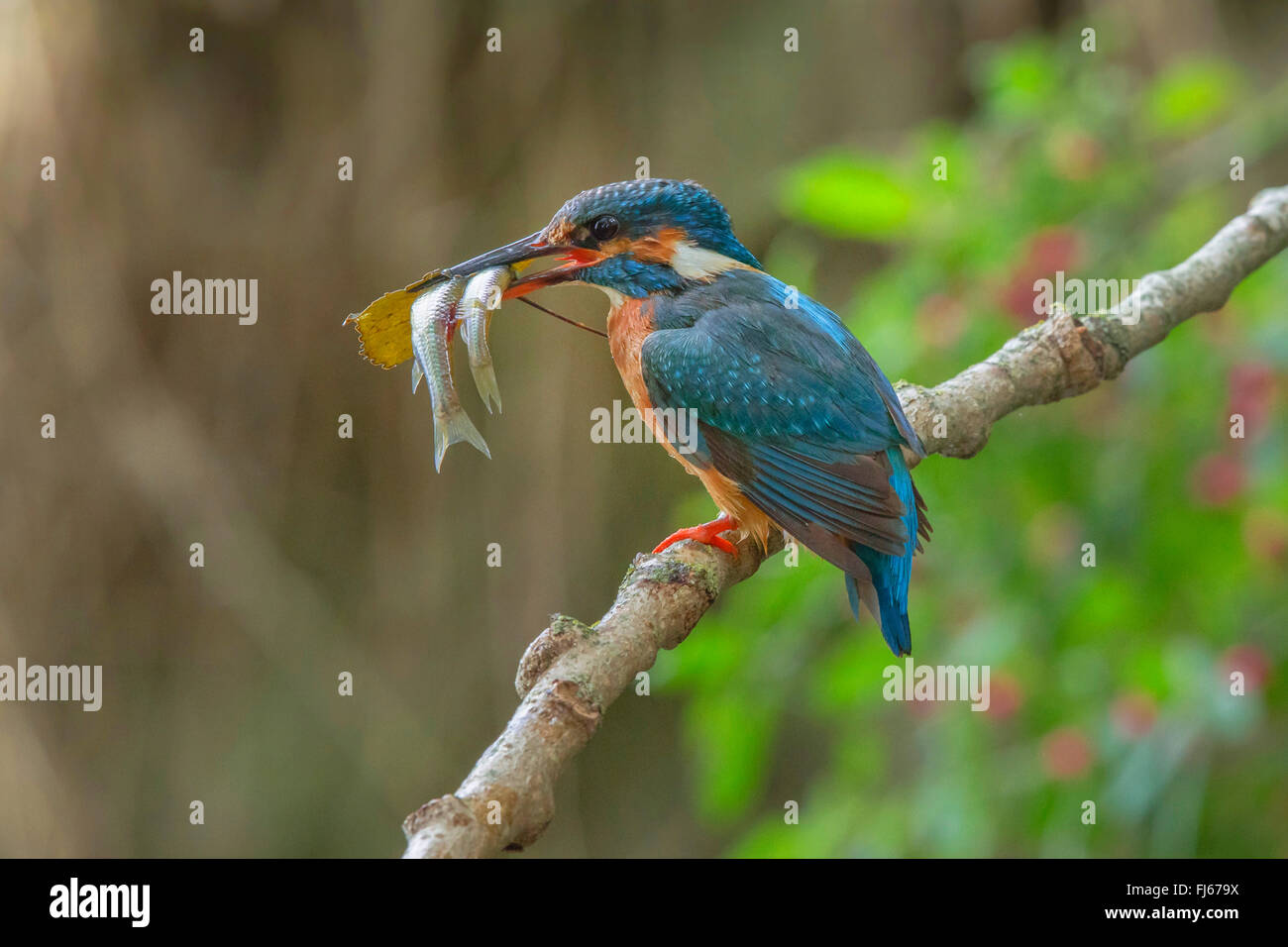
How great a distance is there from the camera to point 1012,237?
101 inches

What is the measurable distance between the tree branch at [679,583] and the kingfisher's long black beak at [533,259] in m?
0.52

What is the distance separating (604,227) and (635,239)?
0.06m

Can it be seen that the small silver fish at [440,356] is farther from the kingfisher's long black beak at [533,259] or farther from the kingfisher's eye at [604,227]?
the kingfisher's eye at [604,227]

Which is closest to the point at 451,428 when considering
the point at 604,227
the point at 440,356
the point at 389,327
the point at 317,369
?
the point at 440,356

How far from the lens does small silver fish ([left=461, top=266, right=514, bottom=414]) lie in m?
1.71

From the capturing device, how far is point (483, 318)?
180cm

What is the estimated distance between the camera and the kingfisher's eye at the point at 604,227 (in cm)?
217

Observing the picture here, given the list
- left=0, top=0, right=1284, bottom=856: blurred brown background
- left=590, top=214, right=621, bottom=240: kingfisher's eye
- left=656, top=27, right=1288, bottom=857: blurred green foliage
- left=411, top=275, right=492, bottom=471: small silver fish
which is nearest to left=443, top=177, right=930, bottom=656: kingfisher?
left=590, top=214, right=621, bottom=240: kingfisher's eye

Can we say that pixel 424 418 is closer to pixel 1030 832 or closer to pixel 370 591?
pixel 370 591

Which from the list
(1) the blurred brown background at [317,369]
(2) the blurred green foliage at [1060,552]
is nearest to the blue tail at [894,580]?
(2) the blurred green foliage at [1060,552]
